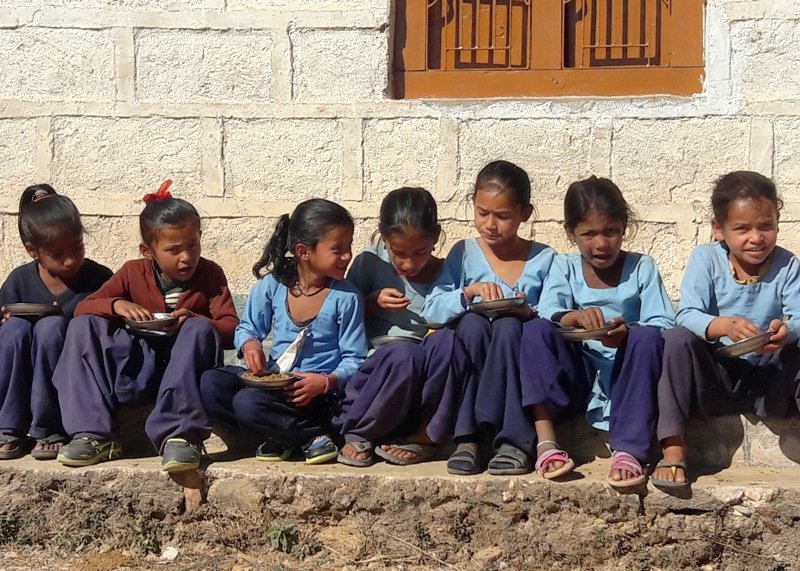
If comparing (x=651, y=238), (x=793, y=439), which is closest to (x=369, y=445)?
(x=793, y=439)

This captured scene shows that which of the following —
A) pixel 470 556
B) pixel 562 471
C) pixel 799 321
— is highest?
pixel 799 321

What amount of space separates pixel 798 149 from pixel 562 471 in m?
2.15

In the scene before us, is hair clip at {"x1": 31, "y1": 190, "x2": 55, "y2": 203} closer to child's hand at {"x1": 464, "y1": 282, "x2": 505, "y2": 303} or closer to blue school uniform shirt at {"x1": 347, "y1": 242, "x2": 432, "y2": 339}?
blue school uniform shirt at {"x1": 347, "y1": 242, "x2": 432, "y2": 339}

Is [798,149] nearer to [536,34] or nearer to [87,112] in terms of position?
[536,34]

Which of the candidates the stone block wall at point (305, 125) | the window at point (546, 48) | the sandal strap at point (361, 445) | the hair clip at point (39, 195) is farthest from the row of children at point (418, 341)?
the window at point (546, 48)

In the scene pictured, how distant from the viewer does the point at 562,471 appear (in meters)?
3.68

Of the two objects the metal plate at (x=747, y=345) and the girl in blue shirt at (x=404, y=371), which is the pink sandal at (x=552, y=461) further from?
the metal plate at (x=747, y=345)

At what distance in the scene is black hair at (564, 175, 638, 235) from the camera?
4008 millimetres

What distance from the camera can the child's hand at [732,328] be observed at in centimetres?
368

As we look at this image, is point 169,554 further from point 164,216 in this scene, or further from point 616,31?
point 616,31

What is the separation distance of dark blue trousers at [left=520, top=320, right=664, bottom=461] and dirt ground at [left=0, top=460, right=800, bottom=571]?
0.62ft

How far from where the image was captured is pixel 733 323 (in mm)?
3721

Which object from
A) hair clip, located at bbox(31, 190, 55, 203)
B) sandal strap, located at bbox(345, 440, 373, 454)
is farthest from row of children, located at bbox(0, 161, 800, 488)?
hair clip, located at bbox(31, 190, 55, 203)

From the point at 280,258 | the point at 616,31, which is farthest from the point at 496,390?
the point at 616,31
